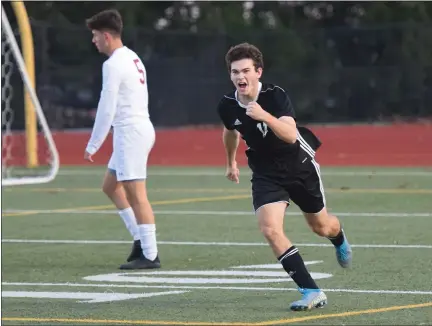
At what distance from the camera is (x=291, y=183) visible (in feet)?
28.3

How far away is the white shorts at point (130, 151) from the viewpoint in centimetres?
1067

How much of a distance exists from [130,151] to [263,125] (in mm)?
2464

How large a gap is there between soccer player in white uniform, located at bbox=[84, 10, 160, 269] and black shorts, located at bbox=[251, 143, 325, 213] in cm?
223

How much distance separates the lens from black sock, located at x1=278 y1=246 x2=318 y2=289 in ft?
27.0

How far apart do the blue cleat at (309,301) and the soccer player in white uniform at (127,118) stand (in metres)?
2.74

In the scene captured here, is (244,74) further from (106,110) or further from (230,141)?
(106,110)

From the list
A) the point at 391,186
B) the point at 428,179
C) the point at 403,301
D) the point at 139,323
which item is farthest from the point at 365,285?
the point at 428,179

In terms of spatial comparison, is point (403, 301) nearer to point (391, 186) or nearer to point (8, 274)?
point (8, 274)

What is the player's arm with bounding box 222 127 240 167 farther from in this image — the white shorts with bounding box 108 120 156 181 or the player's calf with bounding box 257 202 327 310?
the white shorts with bounding box 108 120 156 181

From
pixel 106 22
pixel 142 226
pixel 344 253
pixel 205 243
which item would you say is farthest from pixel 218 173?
pixel 344 253

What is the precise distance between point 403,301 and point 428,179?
1175 centimetres

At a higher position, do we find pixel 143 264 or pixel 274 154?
pixel 274 154

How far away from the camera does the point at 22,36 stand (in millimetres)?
22234

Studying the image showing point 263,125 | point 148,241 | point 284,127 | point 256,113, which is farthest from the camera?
point 148,241
